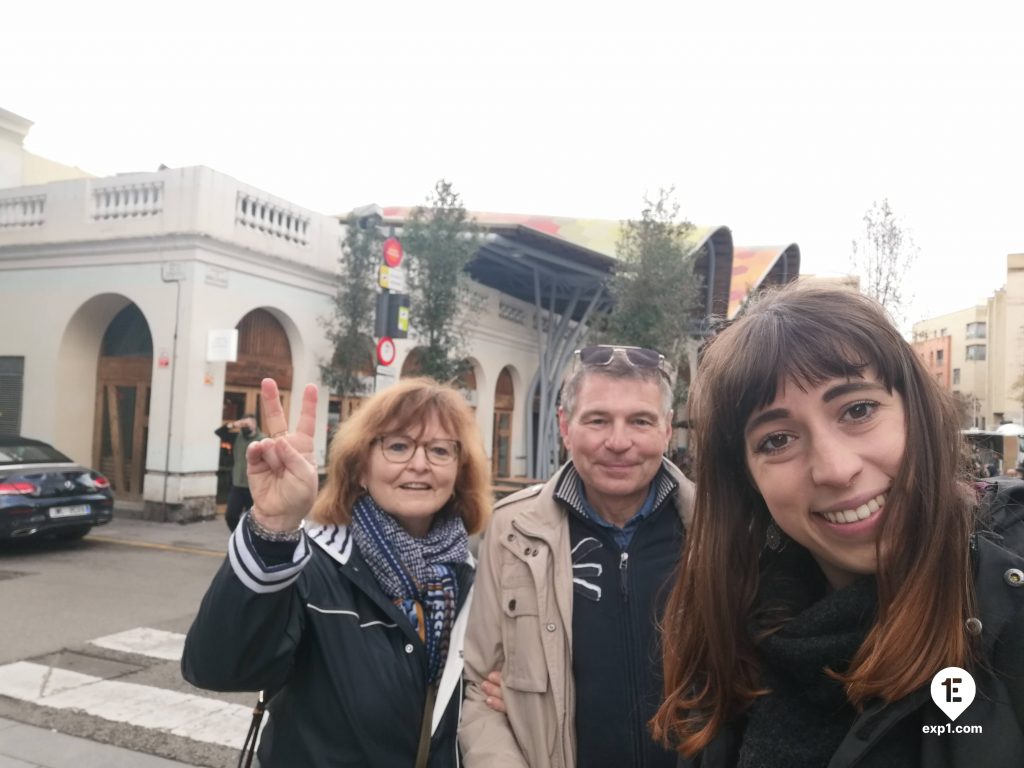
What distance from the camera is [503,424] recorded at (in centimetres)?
1989

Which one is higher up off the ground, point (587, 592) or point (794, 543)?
point (794, 543)

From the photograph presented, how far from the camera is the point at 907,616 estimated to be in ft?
3.54

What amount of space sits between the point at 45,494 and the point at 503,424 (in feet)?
40.9

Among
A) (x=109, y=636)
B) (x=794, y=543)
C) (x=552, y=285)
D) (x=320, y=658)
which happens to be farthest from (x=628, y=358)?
(x=552, y=285)

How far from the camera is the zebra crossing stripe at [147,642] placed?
204 inches

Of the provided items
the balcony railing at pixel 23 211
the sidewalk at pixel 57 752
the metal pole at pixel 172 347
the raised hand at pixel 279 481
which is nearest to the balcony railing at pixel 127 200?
the metal pole at pixel 172 347

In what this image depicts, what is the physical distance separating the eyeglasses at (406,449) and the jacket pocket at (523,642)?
465 millimetres

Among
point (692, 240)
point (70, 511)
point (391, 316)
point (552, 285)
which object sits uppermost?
point (692, 240)

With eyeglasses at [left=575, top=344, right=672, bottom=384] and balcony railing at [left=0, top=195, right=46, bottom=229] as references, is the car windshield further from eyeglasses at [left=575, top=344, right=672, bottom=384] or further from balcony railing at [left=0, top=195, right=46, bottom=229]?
eyeglasses at [left=575, top=344, right=672, bottom=384]

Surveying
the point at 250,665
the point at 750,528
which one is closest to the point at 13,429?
the point at 250,665

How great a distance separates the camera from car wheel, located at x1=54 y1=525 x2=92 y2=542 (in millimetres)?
9062

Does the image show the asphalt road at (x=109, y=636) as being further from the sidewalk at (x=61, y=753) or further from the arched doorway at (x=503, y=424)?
the arched doorway at (x=503, y=424)

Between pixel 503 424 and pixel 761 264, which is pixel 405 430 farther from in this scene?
pixel 761 264

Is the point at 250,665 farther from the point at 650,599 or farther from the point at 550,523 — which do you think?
the point at 650,599
